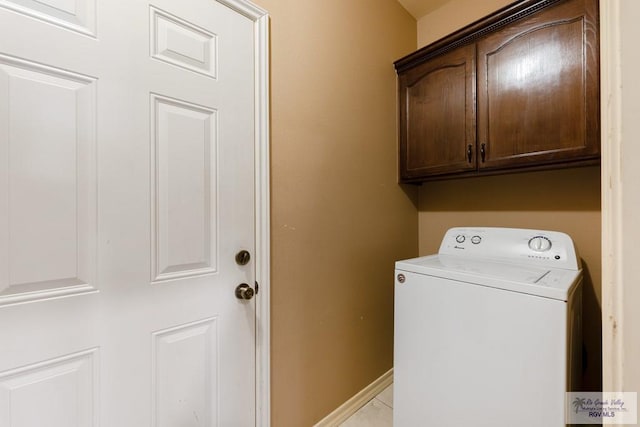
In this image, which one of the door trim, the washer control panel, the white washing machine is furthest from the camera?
the washer control panel

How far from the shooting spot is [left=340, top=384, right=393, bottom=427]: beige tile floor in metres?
1.47

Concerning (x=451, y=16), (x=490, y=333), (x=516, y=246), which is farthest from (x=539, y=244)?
(x=451, y=16)

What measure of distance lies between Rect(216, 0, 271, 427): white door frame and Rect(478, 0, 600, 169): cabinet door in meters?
1.12

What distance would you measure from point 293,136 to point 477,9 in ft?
4.96

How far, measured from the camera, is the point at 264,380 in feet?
3.70

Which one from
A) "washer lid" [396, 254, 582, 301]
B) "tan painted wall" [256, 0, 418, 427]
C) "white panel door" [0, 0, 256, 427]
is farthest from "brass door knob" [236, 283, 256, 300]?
"washer lid" [396, 254, 582, 301]

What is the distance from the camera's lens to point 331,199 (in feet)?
4.65

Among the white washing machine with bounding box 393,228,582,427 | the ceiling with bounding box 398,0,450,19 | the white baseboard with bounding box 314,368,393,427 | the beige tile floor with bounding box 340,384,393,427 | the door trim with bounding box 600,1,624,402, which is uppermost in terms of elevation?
the ceiling with bounding box 398,0,450,19

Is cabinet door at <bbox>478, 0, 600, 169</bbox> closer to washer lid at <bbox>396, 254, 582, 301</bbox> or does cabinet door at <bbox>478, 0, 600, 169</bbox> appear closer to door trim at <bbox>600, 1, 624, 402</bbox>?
washer lid at <bbox>396, 254, 582, 301</bbox>

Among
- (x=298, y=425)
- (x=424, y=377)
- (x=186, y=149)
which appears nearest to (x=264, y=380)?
(x=298, y=425)

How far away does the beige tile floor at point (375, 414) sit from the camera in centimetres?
147

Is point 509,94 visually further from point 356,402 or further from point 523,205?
point 356,402

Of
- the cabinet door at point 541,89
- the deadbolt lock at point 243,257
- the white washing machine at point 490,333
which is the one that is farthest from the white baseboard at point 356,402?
the cabinet door at point 541,89

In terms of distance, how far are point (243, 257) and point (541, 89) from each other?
60.2 inches
